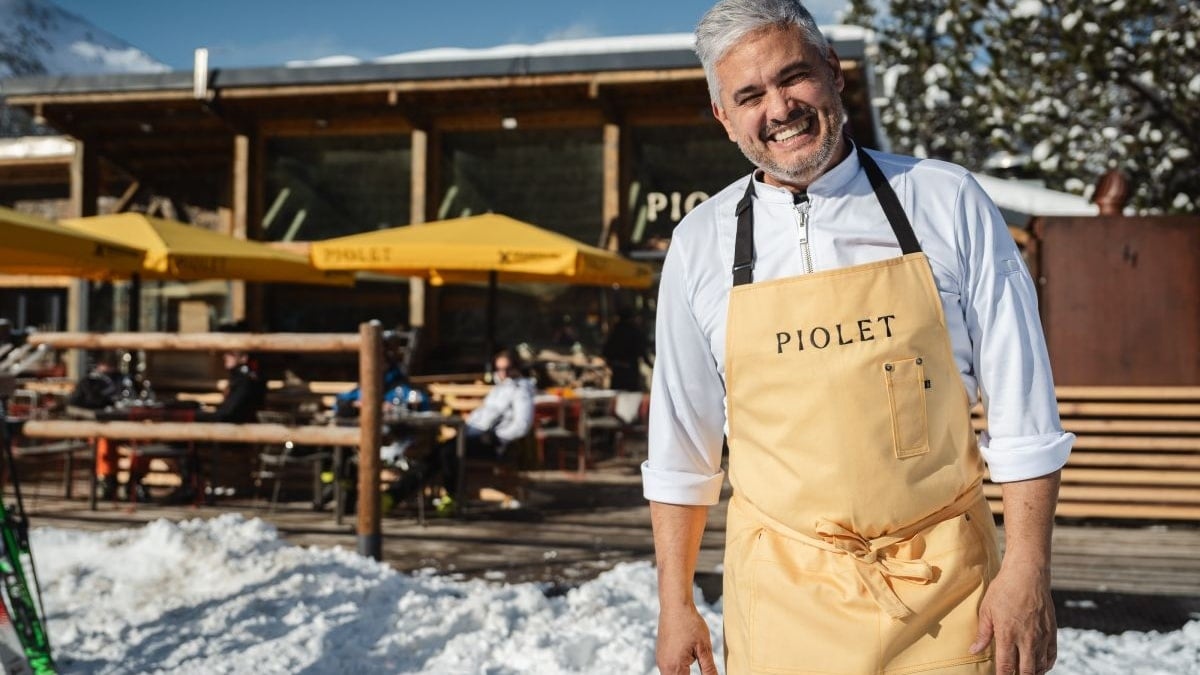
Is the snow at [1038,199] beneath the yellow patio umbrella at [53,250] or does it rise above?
above

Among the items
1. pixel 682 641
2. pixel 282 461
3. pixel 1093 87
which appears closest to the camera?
pixel 682 641

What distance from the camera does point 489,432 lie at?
909 centimetres

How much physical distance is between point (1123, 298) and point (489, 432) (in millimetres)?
4941

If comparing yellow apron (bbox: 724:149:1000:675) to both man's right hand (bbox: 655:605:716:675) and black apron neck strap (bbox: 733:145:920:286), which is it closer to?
black apron neck strap (bbox: 733:145:920:286)

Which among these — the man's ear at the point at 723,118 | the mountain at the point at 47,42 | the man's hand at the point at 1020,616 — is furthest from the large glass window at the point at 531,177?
the mountain at the point at 47,42

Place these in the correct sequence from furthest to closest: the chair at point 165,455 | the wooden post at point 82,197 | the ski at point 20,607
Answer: the wooden post at point 82,197, the chair at point 165,455, the ski at point 20,607

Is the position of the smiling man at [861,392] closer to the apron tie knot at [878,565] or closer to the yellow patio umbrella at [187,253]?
the apron tie knot at [878,565]

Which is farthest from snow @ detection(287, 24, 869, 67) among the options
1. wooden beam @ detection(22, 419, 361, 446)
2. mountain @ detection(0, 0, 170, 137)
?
mountain @ detection(0, 0, 170, 137)

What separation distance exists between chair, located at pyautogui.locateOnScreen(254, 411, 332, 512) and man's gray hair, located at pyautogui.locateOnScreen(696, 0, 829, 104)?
6.84 m

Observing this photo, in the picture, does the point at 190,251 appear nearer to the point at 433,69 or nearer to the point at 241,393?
the point at 241,393

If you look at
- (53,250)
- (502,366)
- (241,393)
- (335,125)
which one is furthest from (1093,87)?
(53,250)

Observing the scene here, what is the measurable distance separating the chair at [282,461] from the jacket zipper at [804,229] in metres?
6.90

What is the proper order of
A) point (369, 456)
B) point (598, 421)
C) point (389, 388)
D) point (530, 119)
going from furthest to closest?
1. point (530, 119)
2. point (598, 421)
3. point (389, 388)
4. point (369, 456)

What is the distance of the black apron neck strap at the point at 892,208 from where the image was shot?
1.93 meters
